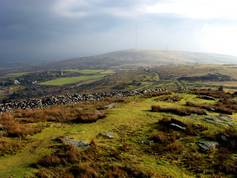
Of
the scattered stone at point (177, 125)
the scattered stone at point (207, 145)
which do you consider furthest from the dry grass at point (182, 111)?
the scattered stone at point (207, 145)

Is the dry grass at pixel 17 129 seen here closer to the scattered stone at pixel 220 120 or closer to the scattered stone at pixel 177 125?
the scattered stone at pixel 177 125

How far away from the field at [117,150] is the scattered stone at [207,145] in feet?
0.91

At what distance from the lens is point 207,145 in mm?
19672

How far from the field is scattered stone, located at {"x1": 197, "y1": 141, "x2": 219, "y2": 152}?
0.91ft

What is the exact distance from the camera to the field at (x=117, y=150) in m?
16.1

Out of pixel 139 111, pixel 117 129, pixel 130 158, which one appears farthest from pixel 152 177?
pixel 139 111

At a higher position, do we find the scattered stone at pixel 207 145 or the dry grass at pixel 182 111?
the dry grass at pixel 182 111

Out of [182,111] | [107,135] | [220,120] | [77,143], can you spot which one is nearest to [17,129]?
[77,143]

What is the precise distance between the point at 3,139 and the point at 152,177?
35.6 ft

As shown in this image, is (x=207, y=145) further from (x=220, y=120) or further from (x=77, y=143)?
(x=77, y=143)

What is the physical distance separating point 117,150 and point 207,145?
243 inches

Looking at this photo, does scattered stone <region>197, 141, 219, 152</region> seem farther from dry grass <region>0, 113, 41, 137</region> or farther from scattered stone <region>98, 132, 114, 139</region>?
dry grass <region>0, 113, 41, 137</region>

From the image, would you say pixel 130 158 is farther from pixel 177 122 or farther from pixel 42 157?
pixel 177 122

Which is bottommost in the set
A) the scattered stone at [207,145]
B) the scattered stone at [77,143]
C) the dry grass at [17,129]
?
the scattered stone at [207,145]
